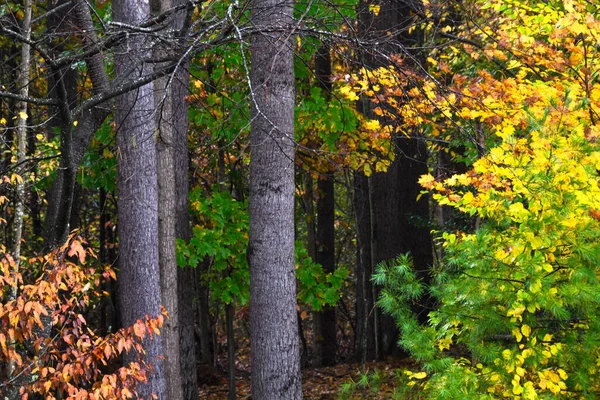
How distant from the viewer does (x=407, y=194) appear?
14133 millimetres

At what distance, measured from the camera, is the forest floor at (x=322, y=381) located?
40.8ft

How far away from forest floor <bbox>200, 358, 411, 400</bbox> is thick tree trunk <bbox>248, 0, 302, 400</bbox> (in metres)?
4.24

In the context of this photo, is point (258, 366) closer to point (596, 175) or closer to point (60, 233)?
point (60, 233)

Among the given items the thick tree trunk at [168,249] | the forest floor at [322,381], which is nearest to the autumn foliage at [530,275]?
the thick tree trunk at [168,249]

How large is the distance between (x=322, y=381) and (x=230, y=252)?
12.4 ft

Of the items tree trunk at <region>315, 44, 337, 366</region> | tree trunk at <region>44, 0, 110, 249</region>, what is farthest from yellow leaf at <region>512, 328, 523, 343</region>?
tree trunk at <region>315, 44, 337, 366</region>

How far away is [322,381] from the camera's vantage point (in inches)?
527

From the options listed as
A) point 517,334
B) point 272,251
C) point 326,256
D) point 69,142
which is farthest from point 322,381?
point 69,142

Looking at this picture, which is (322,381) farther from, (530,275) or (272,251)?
(530,275)

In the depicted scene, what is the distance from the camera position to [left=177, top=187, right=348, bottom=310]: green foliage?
1027 centimetres

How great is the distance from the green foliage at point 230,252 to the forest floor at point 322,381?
5.19 feet

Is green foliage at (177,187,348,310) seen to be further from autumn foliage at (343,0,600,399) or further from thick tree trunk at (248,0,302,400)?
autumn foliage at (343,0,600,399)

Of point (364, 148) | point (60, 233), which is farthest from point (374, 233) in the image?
point (60, 233)

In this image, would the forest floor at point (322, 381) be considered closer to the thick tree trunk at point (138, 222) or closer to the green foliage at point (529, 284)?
the thick tree trunk at point (138, 222)
